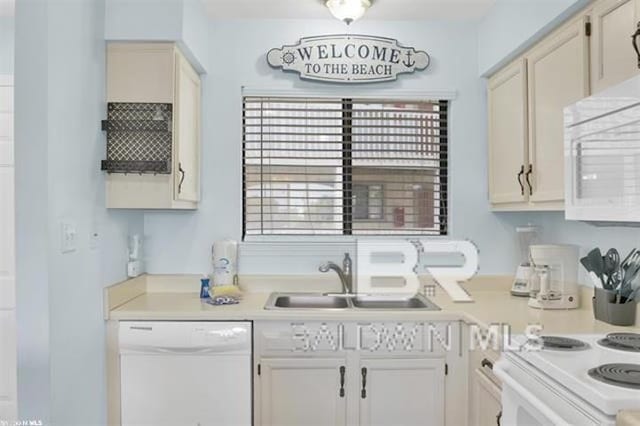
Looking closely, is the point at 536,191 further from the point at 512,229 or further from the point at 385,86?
the point at 385,86

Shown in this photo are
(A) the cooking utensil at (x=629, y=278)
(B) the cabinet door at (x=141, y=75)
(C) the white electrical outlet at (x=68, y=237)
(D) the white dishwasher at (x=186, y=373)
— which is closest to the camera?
(C) the white electrical outlet at (x=68, y=237)

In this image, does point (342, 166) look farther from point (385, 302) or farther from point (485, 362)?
point (485, 362)

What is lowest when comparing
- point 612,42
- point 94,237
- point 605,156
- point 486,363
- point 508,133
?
point 486,363

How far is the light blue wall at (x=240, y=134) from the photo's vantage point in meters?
2.73

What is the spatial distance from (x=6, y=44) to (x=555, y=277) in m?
2.50

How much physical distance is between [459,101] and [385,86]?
1.47ft

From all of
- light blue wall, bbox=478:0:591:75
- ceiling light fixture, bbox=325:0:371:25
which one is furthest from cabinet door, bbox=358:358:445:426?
ceiling light fixture, bbox=325:0:371:25

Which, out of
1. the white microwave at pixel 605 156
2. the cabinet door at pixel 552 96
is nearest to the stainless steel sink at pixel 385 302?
the cabinet door at pixel 552 96

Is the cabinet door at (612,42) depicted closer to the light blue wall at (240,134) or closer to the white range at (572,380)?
the white range at (572,380)

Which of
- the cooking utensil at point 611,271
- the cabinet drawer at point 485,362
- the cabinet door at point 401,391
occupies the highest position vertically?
the cooking utensil at point 611,271

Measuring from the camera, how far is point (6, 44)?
65.9 inches

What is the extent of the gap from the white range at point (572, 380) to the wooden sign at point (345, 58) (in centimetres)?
172

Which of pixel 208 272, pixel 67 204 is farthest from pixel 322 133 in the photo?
pixel 67 204

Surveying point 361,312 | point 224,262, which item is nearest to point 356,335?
point 361,312
